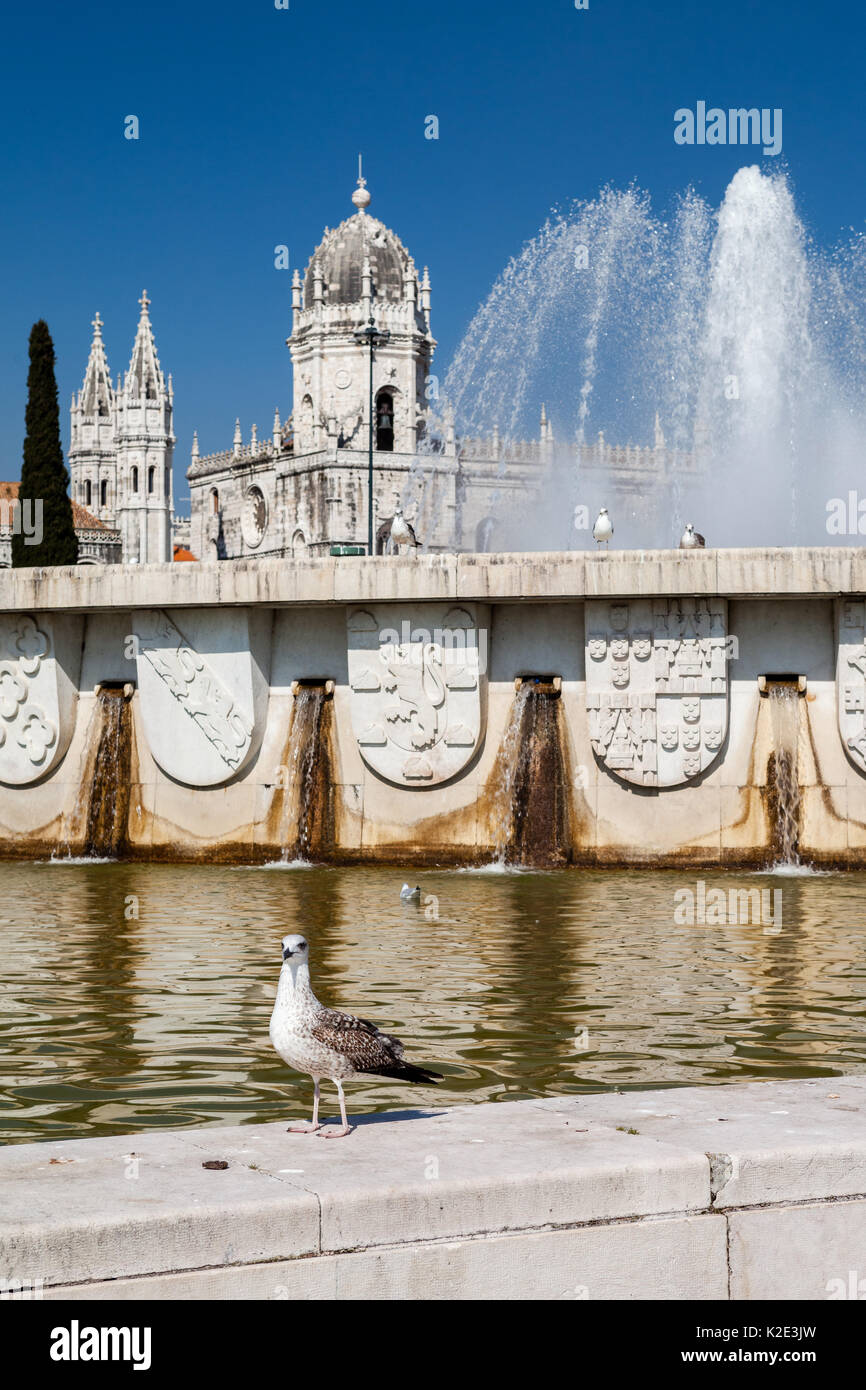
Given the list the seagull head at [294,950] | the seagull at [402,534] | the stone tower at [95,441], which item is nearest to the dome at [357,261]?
the stone tower at [95,441]

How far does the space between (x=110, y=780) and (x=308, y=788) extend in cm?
246

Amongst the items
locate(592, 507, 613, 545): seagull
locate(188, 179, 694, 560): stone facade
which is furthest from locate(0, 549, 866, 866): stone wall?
locate(188, 179, 694, 560): stone facade

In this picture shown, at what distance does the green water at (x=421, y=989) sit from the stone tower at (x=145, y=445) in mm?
122081

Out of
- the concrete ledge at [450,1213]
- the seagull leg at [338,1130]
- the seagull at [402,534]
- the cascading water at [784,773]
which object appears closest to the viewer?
the concrete ledge at [450,1213]

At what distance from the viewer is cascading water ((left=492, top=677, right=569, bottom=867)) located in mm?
17609

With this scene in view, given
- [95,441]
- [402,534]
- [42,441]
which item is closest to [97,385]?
[95,441]

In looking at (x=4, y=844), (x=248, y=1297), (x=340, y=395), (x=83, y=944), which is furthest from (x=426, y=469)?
(x=248, y=1297)

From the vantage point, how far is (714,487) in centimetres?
A: 2881

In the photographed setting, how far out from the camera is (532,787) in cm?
1772

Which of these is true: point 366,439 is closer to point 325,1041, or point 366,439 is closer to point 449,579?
A: point 449,579

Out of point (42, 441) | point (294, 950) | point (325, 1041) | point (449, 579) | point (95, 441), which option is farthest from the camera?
point (95, 441)

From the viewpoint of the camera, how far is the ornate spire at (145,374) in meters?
137

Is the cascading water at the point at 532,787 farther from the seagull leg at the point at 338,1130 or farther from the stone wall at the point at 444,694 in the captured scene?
the seagull leg at the point at 338,1130

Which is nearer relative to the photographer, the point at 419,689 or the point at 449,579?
the point at 449,579
